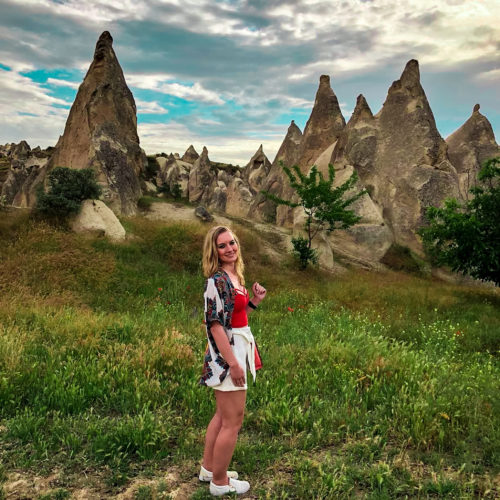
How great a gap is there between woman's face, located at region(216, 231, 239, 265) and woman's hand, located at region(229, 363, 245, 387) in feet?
2.89

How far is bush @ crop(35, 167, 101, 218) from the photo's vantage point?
15078 mm

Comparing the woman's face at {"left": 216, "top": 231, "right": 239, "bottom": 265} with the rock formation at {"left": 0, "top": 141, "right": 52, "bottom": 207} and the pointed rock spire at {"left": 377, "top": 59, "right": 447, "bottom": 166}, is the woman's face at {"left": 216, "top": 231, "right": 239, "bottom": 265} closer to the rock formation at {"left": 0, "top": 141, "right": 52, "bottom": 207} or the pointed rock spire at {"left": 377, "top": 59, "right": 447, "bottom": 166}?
the pointed rock spire at {"left": 377, "top": 59, "right": 447, "bottom": 166}

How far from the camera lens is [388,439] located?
4.26 m

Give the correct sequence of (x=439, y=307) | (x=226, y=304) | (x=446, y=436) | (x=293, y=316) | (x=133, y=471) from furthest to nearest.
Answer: (x=439, y=307) < (x=293, y=316) < (x=446, y=436) < (x=133, y=471) < (x=226, y=304)

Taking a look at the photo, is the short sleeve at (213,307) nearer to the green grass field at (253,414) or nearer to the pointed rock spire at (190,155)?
the green grass field at (253,414)

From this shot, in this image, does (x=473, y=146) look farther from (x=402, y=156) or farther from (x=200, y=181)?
(x=200, y=181)

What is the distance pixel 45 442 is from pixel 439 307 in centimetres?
1177

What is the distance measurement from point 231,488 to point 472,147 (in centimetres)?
3659

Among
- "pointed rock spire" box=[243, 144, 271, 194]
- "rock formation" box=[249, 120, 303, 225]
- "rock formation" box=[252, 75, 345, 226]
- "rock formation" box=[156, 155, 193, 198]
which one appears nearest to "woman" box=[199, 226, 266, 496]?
"rock formation" box=[252, 75, 345, 226]

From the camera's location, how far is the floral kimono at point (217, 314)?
3.27 meters

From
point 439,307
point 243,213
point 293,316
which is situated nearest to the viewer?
point 293,316

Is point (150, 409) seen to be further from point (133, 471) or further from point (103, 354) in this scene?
point (103, 354)

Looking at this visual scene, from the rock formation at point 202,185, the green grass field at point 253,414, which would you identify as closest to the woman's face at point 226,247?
the green grass field at point 253,414

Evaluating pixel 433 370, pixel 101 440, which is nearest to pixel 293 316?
pixel 433 370
